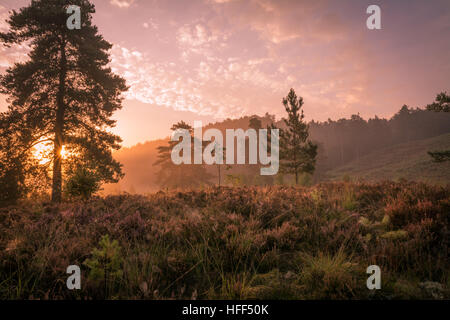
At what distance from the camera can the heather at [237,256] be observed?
2.53m

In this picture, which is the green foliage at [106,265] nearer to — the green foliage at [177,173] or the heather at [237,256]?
the heather at [237,256]

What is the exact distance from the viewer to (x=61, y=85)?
13.3 meters

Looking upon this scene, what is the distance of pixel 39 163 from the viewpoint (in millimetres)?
13039

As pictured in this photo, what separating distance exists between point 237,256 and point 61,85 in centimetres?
1583

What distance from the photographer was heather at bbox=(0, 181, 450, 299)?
8.29 feet

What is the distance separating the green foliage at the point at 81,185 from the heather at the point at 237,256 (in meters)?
1.93

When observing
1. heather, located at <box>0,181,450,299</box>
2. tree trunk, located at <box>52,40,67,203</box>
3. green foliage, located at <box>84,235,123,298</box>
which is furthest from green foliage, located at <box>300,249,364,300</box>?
tree trunk, located at <box>52,40,67,203</box>

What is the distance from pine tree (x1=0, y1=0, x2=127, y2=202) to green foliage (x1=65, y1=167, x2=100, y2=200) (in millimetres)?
4654

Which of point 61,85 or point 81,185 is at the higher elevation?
point 61,85

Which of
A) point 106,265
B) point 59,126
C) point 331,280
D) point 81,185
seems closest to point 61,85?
point 59,126

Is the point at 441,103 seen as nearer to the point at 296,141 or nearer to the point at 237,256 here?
the point at 296,141
